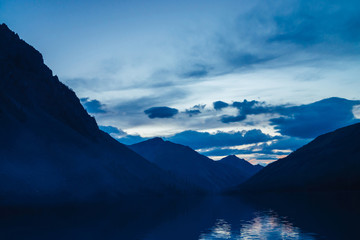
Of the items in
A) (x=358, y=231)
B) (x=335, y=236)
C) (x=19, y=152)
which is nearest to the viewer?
(x=335, y=236)

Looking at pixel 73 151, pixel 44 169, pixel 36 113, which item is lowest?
pixel 44 169

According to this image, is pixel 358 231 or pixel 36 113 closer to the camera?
pixel 358 231

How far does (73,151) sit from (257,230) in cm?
16313

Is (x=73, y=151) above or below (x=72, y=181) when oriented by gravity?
above

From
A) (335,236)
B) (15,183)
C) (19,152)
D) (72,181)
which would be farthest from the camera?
(72,181)

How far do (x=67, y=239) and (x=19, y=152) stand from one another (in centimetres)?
13089

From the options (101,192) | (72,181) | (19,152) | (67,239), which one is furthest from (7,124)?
(67,239)

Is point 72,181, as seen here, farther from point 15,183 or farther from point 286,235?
point 286,235

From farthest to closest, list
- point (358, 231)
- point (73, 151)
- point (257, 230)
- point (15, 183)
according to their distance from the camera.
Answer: point (73, 151), point (15, 183), point (257, 230), point (358, 231)

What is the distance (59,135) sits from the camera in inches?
7525

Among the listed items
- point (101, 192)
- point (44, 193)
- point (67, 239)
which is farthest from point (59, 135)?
point (67, 239)

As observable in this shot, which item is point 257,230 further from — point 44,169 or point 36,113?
point 36,113

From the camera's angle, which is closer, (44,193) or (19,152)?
(44,193)

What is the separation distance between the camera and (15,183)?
Result: 129m
